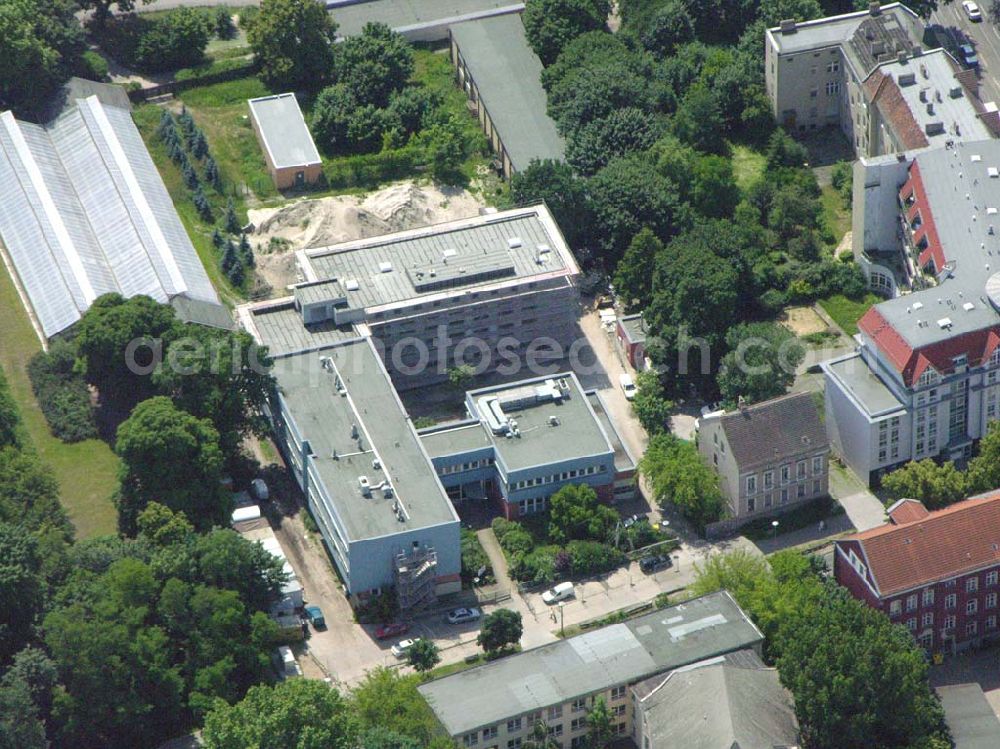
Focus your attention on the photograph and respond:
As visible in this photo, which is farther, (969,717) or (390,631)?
(390,631)

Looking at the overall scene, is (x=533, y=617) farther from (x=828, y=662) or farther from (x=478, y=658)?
(x=828, y=662)

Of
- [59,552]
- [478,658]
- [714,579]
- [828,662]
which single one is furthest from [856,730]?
[59,552]

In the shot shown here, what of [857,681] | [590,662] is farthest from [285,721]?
[857,681]

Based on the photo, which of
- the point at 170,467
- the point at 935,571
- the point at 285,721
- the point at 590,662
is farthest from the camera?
the point at 170,467

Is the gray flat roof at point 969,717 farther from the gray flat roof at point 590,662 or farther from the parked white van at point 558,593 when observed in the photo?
the parked white van at point 558,593

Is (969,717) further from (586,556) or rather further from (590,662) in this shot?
(586,556)

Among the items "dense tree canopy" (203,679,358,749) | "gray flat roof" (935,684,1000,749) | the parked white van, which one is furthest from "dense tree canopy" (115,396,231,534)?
"gray flat roof" (935,684,1000,749)

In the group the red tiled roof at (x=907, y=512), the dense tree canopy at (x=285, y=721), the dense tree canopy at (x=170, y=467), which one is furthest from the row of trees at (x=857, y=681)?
the dense tree canopy at (x=170, y=467)
